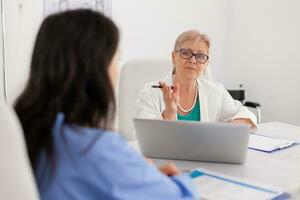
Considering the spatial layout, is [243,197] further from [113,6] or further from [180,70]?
[113,6]

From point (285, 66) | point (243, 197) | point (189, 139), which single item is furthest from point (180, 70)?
point (285, 66)

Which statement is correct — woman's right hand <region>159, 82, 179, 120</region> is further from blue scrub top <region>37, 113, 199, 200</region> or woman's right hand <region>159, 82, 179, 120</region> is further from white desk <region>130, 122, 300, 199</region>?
blue scrub top <region>37, 113, 199, 200</region>

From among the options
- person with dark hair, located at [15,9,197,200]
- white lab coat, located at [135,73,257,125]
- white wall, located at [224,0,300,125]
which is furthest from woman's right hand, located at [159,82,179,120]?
white wall, located at [224,0,300,125]

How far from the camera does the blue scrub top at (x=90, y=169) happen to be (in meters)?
0.78

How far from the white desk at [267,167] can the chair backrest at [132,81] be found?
31.3 inches

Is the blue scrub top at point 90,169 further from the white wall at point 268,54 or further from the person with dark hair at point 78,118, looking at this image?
the white wall at point 268,54

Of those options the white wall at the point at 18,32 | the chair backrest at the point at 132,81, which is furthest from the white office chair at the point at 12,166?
the white wall at the point at 18,32

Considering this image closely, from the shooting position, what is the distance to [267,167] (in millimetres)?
1337

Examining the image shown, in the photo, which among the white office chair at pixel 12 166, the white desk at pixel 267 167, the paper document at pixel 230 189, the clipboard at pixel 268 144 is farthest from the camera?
the clipboard at pixel 268 144

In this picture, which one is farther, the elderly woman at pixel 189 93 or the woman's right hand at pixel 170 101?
the elderly woman at pixel 189 93

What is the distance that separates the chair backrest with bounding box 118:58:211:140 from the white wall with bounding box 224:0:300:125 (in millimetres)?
1497

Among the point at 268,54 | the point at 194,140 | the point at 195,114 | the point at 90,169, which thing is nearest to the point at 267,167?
the point at 194,140

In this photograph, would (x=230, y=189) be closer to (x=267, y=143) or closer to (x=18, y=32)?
(x=267, y=143)

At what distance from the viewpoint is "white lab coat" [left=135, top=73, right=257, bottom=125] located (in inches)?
73.9
